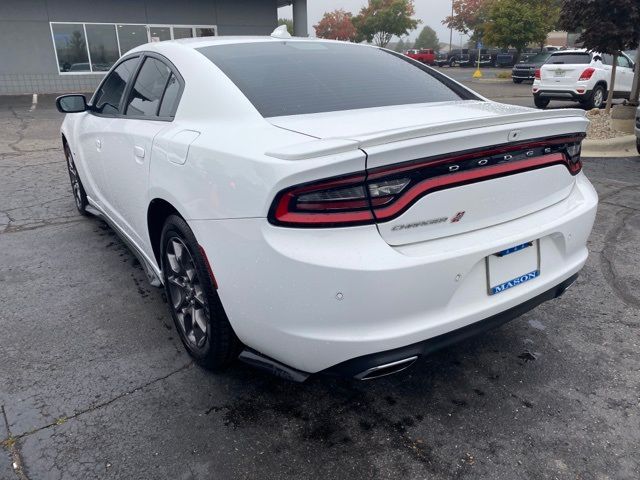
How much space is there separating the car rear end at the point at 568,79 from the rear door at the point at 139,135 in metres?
12.4

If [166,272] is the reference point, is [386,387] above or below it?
below

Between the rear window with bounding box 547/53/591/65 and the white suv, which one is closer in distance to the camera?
the white suv

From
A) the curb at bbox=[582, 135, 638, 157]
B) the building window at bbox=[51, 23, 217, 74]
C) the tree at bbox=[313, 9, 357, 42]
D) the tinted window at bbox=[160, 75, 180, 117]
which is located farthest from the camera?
the tree at bbox=[313, 9, 357, 42]

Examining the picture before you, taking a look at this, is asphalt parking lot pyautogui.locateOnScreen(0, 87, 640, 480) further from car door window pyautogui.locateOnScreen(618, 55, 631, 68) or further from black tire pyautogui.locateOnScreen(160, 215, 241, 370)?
car door window pyautogui.locateOnScreen(618, 55, 631, 68)

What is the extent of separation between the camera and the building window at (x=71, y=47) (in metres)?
17.2

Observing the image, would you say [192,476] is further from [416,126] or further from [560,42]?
[560,42]

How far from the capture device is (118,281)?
373 cm

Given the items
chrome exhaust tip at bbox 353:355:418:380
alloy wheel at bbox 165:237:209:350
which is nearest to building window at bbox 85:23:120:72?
alloy wheel at bbox 165:237:209:350

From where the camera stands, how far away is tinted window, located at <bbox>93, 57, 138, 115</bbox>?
139 inches

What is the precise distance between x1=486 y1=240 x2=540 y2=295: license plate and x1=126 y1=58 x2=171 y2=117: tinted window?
1.97 m

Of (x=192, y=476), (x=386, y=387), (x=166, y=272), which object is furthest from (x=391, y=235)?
(x=166, y=272)

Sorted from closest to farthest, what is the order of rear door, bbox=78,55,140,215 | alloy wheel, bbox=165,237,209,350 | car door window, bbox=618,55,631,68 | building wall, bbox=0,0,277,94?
alloy wheel, bbox=165,237,209,350 < rear door, bbox=78,55,140,215 < car door window, bbox=618,55,631,68 < building wall, bbox=0,0,277,94

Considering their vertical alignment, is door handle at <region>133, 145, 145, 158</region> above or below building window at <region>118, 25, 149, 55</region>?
below

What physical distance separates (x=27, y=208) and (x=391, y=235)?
510cm
